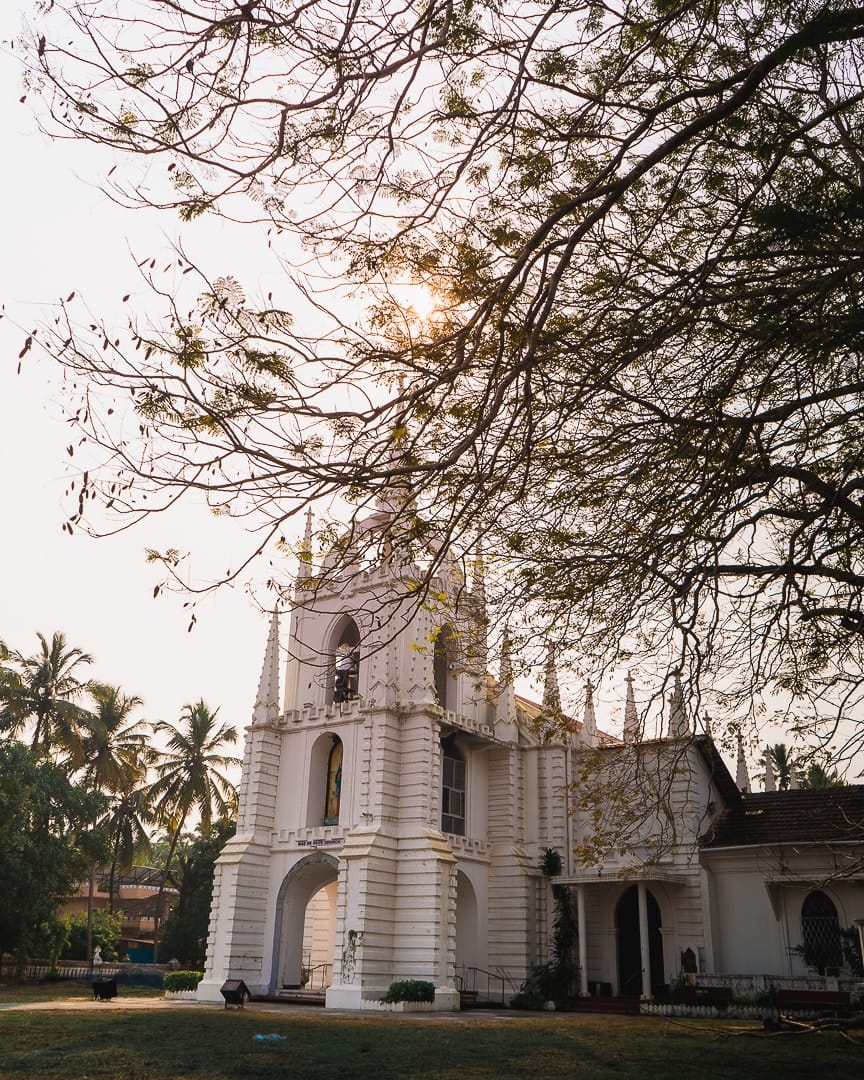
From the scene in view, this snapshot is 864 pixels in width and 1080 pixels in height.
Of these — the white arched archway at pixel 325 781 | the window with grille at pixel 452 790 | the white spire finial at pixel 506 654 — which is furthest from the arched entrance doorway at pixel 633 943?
the white spire finial at pixel 506 654

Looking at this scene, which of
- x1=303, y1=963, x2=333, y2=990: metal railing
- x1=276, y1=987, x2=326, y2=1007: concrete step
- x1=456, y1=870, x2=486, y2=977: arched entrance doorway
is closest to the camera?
x1=276, y1=987, x2=326, y2=1007: concrete step

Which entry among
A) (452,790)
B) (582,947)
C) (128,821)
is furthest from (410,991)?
(128,821)

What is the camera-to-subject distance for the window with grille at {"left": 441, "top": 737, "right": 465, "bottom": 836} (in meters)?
26.9

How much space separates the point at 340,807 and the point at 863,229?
21.9m

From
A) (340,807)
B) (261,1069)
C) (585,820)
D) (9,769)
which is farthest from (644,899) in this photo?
(9,769)

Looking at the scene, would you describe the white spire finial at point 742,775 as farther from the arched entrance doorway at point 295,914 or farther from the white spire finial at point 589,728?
the arched entrance doorway at point 295,914

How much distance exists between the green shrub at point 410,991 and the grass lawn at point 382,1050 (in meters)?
3.84

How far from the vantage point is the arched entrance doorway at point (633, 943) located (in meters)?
26.3

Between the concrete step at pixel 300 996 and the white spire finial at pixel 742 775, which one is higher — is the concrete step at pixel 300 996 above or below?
below

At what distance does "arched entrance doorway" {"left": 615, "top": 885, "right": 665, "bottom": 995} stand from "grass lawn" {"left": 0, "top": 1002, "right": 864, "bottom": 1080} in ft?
27.2

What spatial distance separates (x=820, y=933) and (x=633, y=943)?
219 inches

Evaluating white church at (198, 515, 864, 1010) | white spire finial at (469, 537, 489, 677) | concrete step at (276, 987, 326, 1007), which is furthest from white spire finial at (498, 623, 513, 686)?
concrete step at (276, 987, 326, 1007)

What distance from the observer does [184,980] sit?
25875 mm

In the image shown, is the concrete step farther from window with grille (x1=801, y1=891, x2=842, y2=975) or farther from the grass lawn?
window with grille (x1=801, y1=891, x2=842, y2=975)
